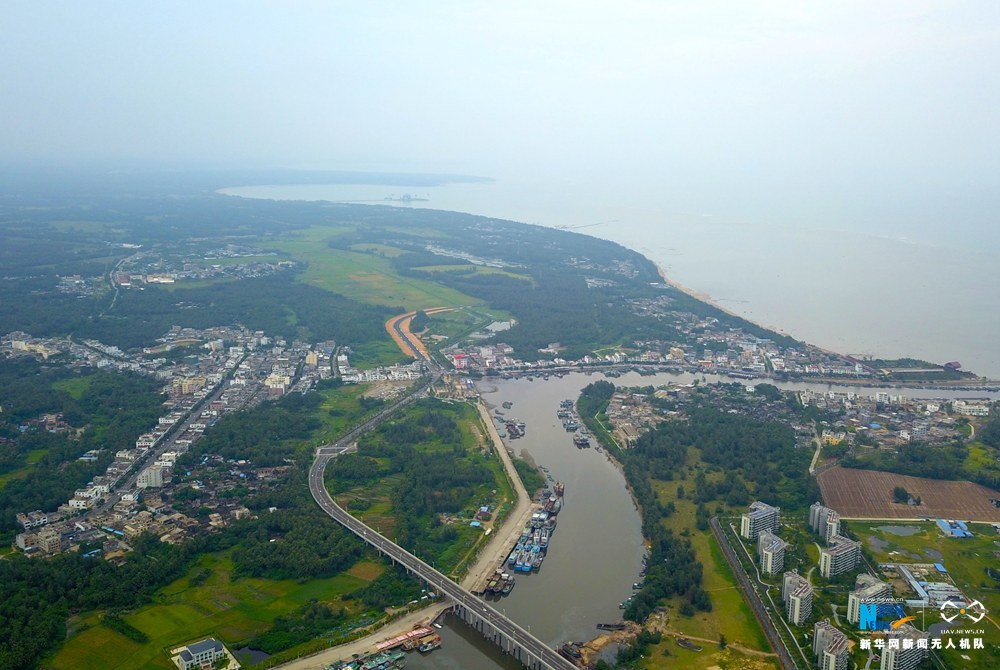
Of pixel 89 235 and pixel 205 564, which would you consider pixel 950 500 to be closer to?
pixel 205 564

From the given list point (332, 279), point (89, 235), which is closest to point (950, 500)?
point (332, 279)

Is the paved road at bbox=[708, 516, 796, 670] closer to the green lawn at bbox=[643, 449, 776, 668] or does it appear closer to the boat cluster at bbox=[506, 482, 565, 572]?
the green lawn at bbox=[643, 449, 776, 668]

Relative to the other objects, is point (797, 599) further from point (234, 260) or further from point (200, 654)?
point (234, 260)

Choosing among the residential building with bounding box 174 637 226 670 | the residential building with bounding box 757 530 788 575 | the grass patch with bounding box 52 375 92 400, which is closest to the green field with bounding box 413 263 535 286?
the grass patch with bounding box 52 375 92 400

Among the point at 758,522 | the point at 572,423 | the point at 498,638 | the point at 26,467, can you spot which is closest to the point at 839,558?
the point at 758,522

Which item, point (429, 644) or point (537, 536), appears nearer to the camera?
point (429, 644)

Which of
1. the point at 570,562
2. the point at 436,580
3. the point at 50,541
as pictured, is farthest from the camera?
the point at 570,562

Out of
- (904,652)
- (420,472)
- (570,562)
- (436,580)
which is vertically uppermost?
(904,652)
